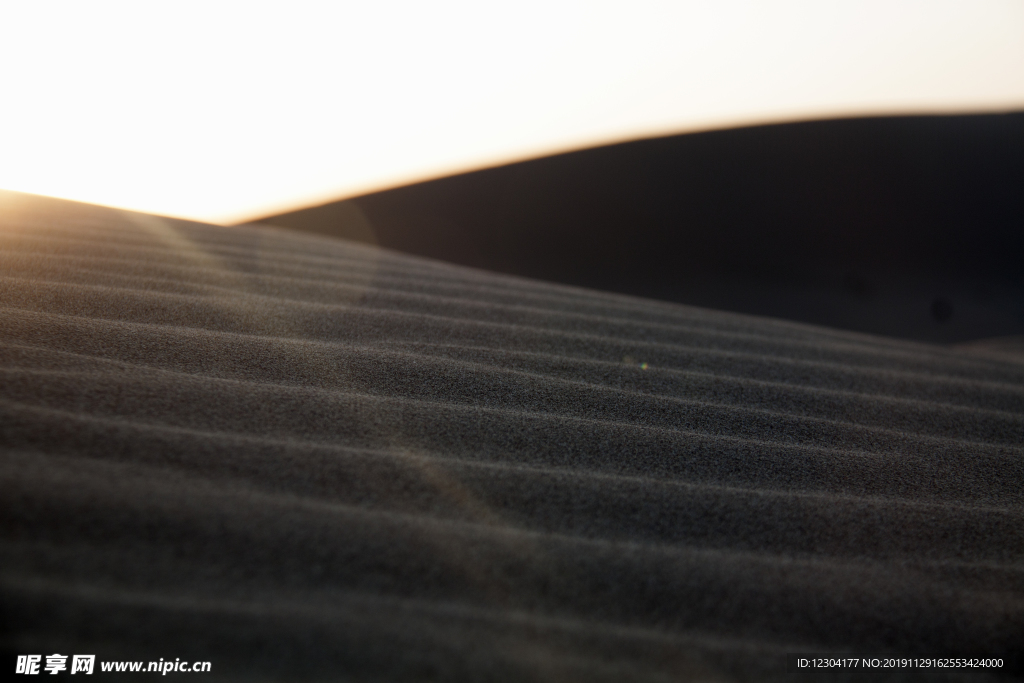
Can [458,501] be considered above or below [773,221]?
below

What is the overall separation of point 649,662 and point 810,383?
2.61ft

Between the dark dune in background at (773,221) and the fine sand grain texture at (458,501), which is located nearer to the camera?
the fine sand grain texture at (458,501)

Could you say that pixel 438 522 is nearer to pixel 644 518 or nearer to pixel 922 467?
pixel 644 518

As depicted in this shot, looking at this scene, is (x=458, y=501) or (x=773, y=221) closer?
(x=458, y=501)

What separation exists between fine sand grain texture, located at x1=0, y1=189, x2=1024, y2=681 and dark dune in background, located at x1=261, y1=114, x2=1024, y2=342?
1.43m

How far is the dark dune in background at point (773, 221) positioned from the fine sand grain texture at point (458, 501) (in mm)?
1428

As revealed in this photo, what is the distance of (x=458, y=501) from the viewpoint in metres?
0.59

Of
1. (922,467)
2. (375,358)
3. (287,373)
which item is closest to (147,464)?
(287,373)

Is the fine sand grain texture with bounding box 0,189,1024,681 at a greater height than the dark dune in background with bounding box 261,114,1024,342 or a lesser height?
lesser

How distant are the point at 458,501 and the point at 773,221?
2346mm

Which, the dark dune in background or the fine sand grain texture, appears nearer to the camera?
the fine sand grain texture

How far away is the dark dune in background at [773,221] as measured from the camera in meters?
2.29

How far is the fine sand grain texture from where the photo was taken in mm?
434

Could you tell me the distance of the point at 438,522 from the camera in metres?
0.55
